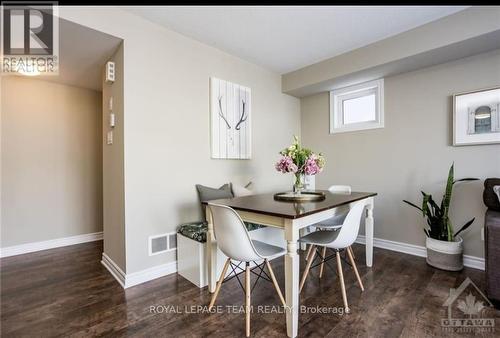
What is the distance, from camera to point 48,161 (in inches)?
129

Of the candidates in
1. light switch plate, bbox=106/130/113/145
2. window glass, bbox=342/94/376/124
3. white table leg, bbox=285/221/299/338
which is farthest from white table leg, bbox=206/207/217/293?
window glass, bbox=342/94/376/124

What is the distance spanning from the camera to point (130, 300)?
1.94m

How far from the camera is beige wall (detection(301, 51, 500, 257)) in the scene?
2.53m

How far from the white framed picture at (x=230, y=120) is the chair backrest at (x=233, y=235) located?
1436 mm

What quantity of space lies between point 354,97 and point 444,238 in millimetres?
2134

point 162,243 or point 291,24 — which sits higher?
point 291,24

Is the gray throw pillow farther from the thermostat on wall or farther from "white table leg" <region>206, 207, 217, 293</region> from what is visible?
the thermostat on wall

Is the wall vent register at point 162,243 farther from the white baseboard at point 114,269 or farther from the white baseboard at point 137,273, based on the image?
the white baseboard at point 114,269

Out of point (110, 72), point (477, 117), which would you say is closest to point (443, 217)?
point (477, 117)

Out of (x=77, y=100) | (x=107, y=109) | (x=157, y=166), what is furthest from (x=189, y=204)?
(x=77, y=100)

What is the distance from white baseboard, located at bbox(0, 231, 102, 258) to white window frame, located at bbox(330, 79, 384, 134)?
405 centimetres

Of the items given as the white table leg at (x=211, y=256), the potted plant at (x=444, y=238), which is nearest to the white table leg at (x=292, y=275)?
the white table leg at (x=211, y=256)

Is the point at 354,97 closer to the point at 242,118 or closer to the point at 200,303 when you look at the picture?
the point at 242,118

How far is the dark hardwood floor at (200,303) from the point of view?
1.57 m
